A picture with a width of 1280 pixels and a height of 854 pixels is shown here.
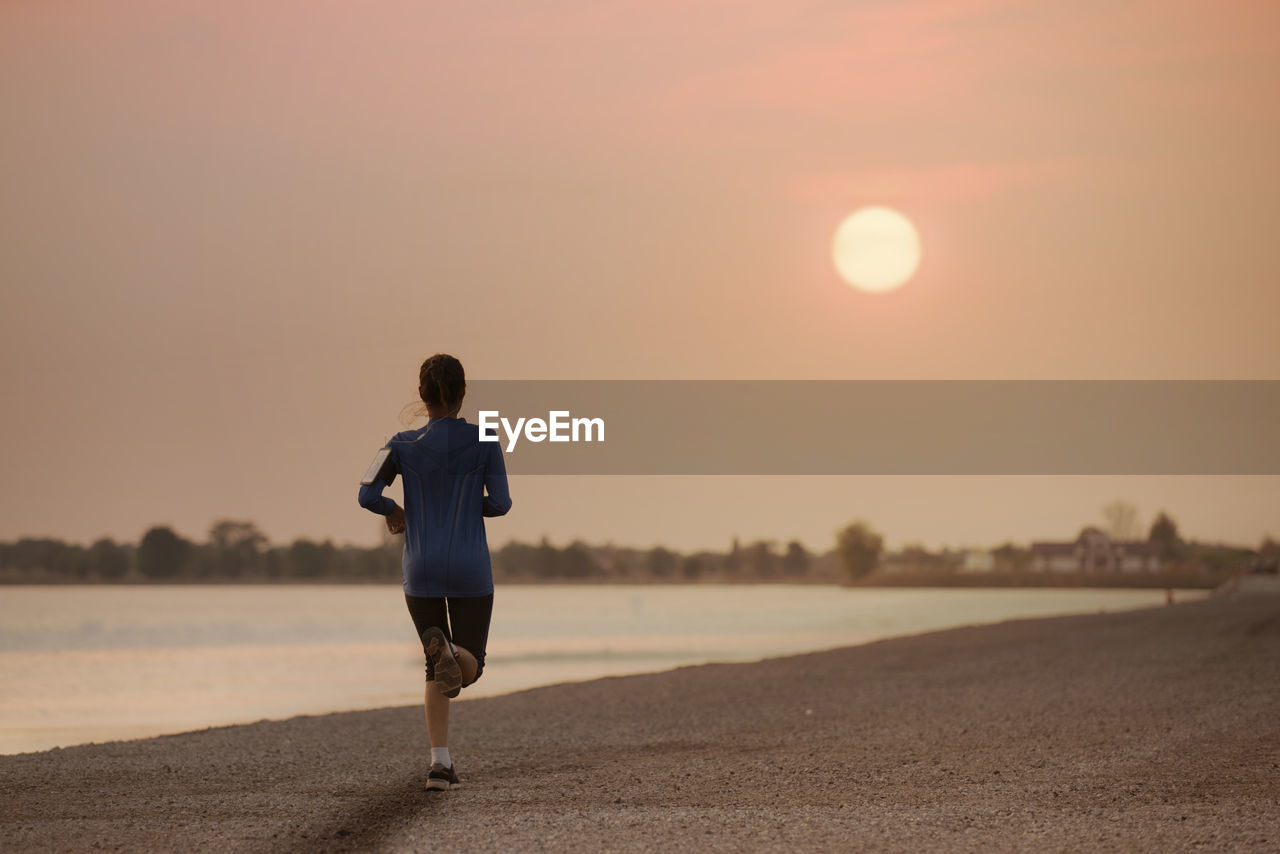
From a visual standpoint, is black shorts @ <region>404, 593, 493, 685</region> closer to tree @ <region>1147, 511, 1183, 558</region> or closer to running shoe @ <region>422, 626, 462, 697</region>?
running shoe @ <region>422, 626, 462, 697</region>

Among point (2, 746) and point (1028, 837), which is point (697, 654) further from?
point (1028, 837)

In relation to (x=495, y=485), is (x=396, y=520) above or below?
below

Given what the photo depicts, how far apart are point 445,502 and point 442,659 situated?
869mm

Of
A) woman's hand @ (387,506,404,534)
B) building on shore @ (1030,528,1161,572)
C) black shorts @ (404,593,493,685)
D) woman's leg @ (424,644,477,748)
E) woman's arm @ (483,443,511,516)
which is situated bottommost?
building on shore @ (1030,528,1161,572)

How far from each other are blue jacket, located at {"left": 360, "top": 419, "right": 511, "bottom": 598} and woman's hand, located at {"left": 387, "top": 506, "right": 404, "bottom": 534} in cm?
3

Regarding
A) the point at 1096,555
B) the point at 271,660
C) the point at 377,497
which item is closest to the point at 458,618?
the point at 377,497

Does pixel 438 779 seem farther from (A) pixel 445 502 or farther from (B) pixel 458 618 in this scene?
(A) pixel 445 502

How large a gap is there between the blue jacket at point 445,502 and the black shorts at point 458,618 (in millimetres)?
60

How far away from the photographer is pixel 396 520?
7.07 m

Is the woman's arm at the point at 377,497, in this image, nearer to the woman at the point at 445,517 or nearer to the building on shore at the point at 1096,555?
the woman at the point at 445,517

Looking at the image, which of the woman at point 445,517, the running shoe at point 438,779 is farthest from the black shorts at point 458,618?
the running shoe at point 438,779

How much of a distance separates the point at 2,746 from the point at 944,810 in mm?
12118

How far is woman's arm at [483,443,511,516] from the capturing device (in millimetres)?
7133

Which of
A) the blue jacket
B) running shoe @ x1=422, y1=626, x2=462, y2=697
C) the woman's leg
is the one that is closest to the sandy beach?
the woman's leg
